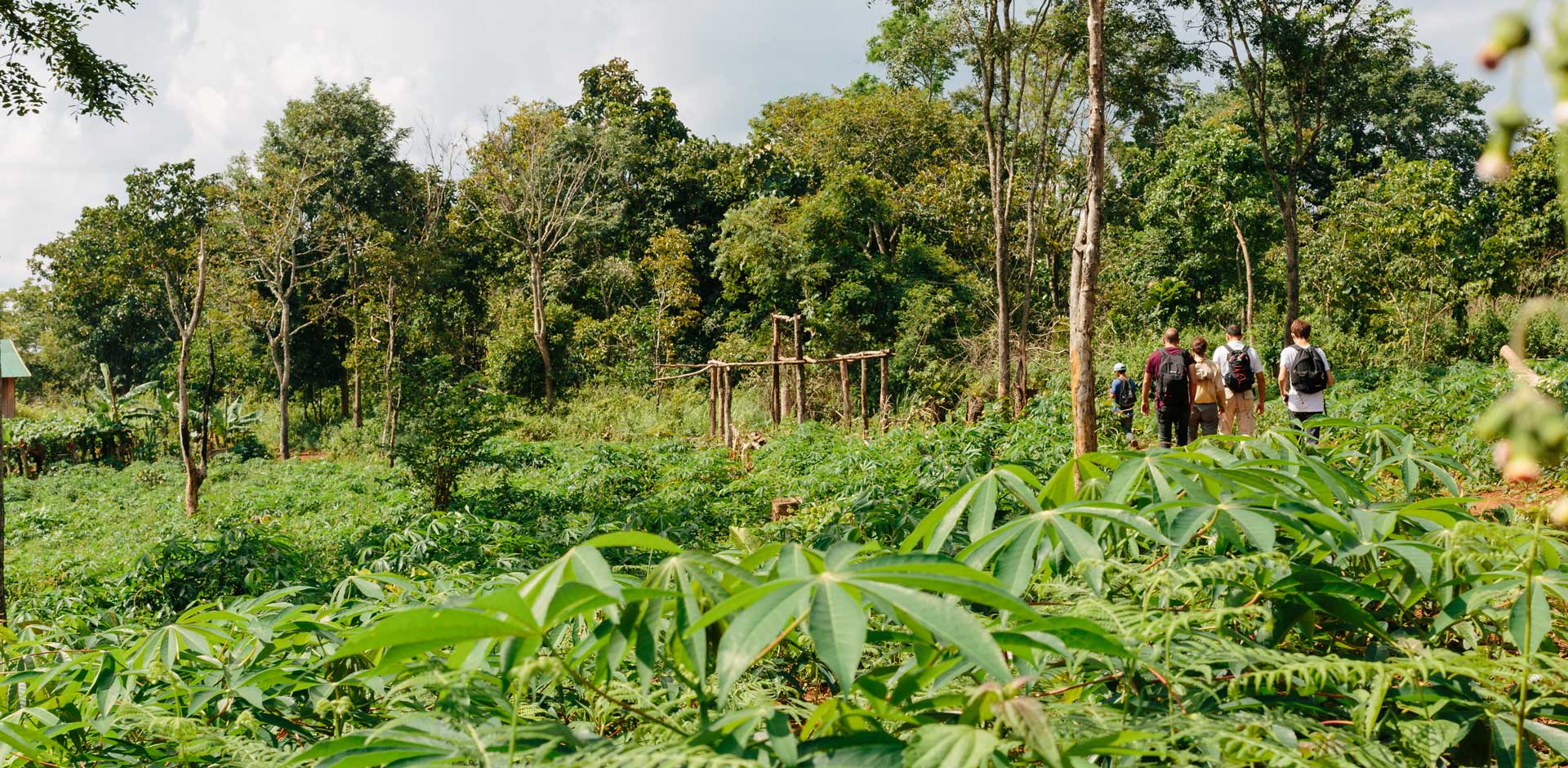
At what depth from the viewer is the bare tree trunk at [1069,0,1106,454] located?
20.4 feet

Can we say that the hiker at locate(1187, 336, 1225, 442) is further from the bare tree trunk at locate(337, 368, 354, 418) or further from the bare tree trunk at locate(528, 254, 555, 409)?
the bare tree trunk at locate(337, 368, 354, 418)

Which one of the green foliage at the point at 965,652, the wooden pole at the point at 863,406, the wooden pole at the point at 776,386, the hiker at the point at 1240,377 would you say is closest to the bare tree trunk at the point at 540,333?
the wooden pole at the point at 776,386

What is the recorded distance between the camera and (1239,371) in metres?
7.53

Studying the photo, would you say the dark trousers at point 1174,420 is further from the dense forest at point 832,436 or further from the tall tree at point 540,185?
the tall tree at point 540,185

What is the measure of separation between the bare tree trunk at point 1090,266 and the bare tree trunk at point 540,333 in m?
16.6

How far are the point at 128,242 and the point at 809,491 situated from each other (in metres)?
13.7

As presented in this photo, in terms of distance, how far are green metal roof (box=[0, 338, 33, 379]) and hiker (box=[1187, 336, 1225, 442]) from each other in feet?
47.4

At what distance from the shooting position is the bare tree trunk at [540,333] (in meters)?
21.7

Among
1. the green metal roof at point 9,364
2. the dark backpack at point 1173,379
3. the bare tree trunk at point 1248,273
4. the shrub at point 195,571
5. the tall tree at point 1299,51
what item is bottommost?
the shrub at point 195,571

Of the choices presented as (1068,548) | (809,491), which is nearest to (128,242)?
(809,491)

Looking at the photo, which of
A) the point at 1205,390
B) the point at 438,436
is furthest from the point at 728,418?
the point at 1205,390

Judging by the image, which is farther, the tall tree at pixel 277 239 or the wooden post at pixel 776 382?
the tall tree at pixel 277 239

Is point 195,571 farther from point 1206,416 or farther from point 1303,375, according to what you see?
point 1303,375

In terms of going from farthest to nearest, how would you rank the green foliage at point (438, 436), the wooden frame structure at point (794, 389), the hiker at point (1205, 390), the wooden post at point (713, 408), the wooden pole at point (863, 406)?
the wooden post at point (713, 408) < the wooden frame structure at point (794, 389) < the wooden pole at point (863, 406) < the green foliage at point (438, 436) < the hiker at point (1205, 390)
